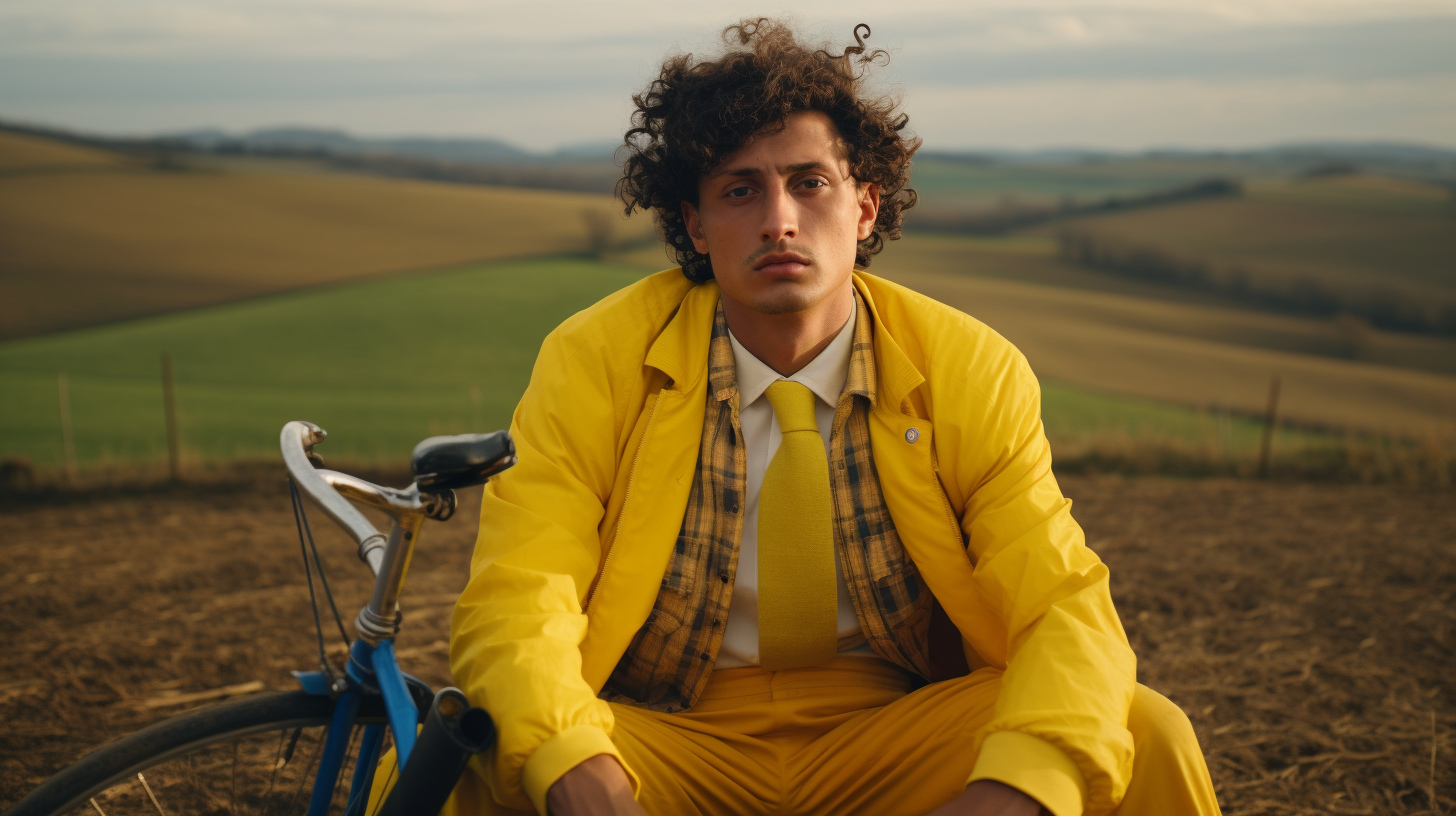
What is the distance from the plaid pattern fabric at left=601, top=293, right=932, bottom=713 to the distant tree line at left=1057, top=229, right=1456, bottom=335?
34.1 meters

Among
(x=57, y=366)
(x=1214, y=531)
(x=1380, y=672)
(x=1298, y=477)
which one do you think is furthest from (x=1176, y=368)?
(x=57, y=366)

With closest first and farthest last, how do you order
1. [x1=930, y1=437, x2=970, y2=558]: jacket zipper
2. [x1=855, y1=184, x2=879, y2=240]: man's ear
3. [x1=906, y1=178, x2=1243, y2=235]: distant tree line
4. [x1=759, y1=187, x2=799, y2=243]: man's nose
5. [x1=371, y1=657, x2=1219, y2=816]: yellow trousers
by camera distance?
[x1=371, y1=657, x2=1219, y2=816]: yellow trousers < [x1=930, y1=437, x2=970, y2=558]: jacket zipper < [x1=759, y1=187, x2=799, y2=243]: man's nose < [x1=855, y1=184, x2=879, y2=240]: man's ear < [x1=906, y1=178, x2=1243, y2=235]: distant tree line

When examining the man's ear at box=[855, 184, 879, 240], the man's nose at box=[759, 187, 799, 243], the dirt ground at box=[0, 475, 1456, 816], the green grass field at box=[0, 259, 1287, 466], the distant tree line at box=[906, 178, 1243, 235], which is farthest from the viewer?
the distant tree line at box=[906, 178, 1243, 235]

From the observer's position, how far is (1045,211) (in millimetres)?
44969

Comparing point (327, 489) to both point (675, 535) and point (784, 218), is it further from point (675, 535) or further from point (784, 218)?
point (784, 218)

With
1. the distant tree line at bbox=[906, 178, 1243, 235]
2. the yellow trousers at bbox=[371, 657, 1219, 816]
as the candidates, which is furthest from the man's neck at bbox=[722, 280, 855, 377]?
the distant tree line at bbox=[906, 178, 1243, 235]

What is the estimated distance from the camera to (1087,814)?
1.92m

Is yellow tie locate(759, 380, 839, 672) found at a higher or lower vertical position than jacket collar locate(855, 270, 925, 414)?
lower

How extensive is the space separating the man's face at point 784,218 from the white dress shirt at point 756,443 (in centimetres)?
14

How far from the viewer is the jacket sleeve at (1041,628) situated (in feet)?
6.04

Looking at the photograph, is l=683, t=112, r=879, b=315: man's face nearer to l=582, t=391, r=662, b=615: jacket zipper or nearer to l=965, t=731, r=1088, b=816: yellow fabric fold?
l=582, t=391, r=662, b=615: jacket zipper

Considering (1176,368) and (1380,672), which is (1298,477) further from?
(1176,368)

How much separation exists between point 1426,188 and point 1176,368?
33854 millimetres

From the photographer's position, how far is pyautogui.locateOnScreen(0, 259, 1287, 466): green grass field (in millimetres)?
11203
